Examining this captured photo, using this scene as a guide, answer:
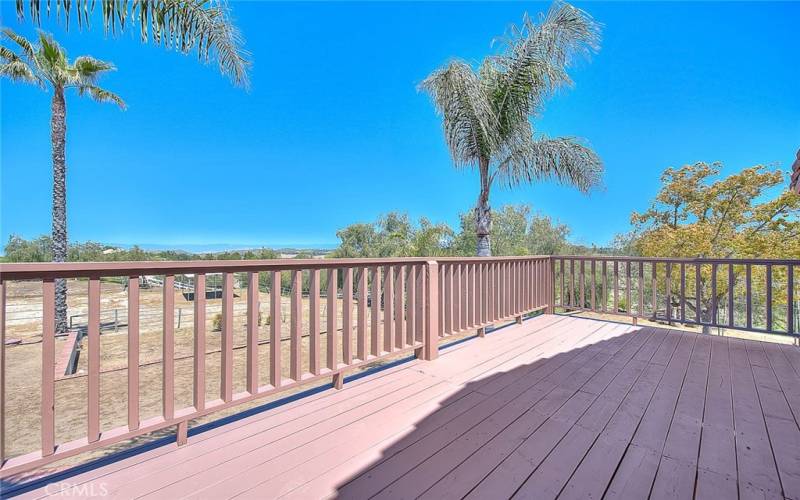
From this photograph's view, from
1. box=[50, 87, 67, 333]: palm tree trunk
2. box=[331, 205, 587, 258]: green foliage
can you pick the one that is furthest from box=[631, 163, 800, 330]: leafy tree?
box=[50, 87, 67, 333]: palm tree trunk

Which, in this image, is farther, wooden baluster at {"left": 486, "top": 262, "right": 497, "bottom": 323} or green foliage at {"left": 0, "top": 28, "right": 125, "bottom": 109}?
green foliage at {"left": 0, "top": 28, "right": 125, "bottom": 109}

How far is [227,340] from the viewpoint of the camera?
1.69 m

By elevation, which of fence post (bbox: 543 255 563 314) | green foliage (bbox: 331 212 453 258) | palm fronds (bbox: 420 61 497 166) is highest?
palm fronds (bbox: 420 61 497 166)

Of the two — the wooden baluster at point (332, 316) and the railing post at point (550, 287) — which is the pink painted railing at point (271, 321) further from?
the railing post at point (550, 287)

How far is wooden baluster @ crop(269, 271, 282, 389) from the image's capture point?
6.04 feet

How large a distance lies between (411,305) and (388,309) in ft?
0.95

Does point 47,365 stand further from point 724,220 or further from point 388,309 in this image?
point 724,220

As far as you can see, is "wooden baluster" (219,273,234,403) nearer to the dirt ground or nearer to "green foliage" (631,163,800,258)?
the dirt ground

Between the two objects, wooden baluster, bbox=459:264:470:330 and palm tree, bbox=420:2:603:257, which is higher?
palm tree, bbox=420:2:603:257

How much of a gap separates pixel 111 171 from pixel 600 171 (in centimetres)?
3710

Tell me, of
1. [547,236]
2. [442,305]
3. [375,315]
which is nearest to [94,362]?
[375,315]

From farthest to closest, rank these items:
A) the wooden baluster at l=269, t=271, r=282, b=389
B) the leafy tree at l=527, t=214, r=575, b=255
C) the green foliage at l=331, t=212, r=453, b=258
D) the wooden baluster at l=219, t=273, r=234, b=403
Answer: the leafy tree at l=527, t=214, r=575, b=255, the green foliage at l=331, t=212, r=453, b=258, the wooden baluster at l=269, t=271, r=282, b=389, the wooden baluster at l=219, t=273, r=234, b=403

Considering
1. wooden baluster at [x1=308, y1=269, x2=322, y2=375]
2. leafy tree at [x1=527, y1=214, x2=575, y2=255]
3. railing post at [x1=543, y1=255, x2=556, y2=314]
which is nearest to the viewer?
wooden baluster at [x1=308, y1=269, x2=322, y2=375]

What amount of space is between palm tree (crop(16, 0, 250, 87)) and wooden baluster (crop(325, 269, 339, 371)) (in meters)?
3.53
